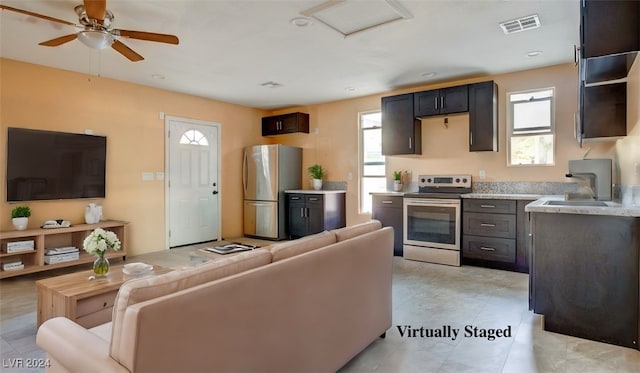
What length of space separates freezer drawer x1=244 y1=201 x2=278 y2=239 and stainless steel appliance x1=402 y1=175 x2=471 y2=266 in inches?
96.5

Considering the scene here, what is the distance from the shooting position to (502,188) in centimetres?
473

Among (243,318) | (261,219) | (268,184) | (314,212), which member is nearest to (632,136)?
(243,318)

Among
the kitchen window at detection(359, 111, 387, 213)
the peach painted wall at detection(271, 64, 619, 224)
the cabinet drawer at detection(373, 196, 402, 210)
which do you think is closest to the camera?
the peach painted wall at detection(271, 64, 619, 224)

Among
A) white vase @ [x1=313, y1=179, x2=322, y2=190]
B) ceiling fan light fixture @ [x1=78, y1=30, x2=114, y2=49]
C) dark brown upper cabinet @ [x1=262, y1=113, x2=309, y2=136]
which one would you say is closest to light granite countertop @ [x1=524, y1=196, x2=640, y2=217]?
ceiling fan light fixture @ [x1=78, y1=30, x2=114, y2=49]

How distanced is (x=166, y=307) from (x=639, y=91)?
3495mm

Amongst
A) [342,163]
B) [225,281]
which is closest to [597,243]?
[225,281]

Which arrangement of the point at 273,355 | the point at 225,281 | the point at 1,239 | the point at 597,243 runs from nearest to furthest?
the point at 225,281 < the point at 273,355 < the point at 597,243 < the point at 1,239

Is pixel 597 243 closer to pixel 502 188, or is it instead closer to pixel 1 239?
pixel 502 188

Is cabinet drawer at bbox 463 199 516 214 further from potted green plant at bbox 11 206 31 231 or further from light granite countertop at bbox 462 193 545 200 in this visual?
potted green plant at bbox 11 206 31 231

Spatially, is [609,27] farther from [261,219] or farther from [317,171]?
[261,219]

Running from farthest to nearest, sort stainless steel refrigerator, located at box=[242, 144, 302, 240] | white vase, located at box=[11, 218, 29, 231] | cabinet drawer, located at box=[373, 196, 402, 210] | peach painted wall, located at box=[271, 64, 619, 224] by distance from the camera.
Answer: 1. stainless steel refrigerator, located at box=[242, 144, 302, 240]
2. cabinet drawer, located at box=[373, 196, 402, 210]
3. peach painted wall, located at box=[271, 64, 619, 224]
4. white vase, located at box=[11, 218, 29, 231]

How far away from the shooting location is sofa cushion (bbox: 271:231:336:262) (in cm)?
172

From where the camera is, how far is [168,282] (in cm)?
127

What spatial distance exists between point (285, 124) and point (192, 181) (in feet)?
6.71
